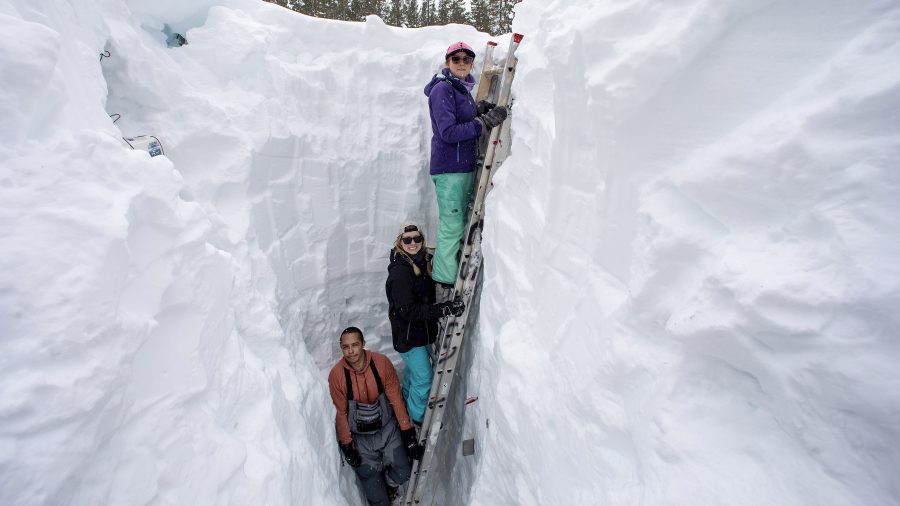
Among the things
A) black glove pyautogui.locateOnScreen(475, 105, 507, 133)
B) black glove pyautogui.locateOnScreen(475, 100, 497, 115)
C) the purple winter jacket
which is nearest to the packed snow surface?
black glove pyautogui.locateOnScreen(475, 105, 507, 133)

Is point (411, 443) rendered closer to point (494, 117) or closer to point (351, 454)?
point (351, 454)

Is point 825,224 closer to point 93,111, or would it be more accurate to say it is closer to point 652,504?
point 652,504

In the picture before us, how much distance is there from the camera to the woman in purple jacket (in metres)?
3.12

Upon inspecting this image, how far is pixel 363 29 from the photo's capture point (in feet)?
13.2

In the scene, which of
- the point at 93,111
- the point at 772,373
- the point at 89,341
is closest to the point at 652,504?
the point at 772,373

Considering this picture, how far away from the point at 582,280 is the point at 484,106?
6.49 ft

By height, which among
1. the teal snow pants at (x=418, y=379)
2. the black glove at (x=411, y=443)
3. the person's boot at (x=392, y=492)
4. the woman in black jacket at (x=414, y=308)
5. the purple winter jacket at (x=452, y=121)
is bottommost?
the person's boot at (x=392, y=492)

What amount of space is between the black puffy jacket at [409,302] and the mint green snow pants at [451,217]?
190 mm

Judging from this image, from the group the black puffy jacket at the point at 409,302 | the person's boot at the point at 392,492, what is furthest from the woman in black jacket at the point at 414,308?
the person's boot at the point at 392,492

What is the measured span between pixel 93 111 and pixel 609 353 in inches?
105

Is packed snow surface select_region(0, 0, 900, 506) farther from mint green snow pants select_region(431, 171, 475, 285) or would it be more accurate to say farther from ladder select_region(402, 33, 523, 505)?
mint green snow pants select_region(431, 171, 475, 285)

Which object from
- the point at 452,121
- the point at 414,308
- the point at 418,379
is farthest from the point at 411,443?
the point at 452,121

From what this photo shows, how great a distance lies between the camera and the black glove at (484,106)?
3441 mm

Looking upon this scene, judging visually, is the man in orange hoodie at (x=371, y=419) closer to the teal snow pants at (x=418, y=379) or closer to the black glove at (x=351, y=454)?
the black glove at (x=351, y=454)
